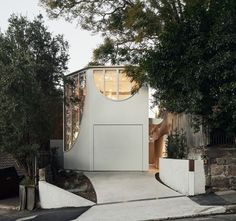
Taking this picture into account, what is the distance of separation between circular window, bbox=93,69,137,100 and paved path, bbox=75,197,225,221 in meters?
8.17

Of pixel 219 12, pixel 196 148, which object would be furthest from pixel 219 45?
pixel 196 148

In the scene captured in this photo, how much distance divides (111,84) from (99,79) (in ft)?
2.04

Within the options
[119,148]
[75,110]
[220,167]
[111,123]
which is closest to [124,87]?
[111,123]

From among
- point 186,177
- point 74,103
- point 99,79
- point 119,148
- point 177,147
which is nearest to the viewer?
point 186,177

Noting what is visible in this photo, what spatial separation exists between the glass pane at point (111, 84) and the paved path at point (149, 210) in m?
8.21

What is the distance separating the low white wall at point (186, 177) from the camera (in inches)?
557

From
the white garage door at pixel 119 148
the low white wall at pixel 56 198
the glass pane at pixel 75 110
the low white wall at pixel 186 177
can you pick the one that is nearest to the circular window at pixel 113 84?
the glass pane at pixel 75 110

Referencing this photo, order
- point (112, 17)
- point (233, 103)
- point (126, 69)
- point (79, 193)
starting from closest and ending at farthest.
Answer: point (233, 103) < point (79, 193) < point (126, 69) < point (112, 17)

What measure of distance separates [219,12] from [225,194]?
575 centimetres

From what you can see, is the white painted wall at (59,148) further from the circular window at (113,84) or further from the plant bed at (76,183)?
the circular window at (113,84)

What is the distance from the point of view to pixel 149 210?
40.9ft

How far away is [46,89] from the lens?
19.4 m

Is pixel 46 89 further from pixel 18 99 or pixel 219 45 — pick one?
Result: pixel 219 45

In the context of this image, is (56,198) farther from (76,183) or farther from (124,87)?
(124,87)
